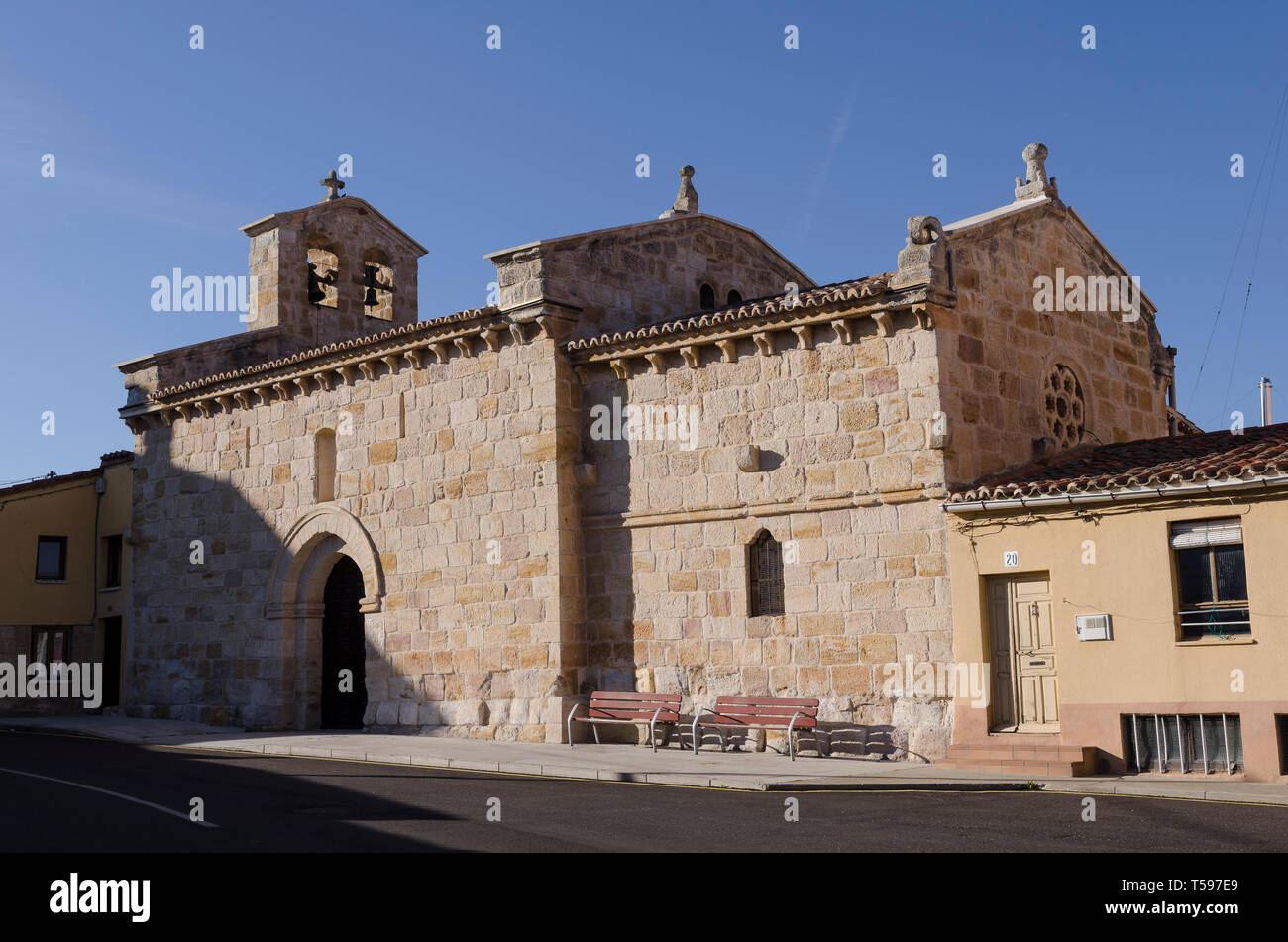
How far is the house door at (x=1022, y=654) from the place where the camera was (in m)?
14.9

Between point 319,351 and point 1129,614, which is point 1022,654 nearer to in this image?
point 1129,614

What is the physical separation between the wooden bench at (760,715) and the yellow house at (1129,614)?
5.87 ft

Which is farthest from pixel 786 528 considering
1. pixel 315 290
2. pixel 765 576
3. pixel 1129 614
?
pixel 315 290

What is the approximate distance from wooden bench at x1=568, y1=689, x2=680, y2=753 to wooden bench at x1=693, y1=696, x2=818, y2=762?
442 mm

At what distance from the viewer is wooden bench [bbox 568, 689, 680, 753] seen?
17.2 meters

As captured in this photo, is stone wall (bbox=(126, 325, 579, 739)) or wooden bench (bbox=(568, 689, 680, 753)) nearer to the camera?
wooden bench (bbox=(568, 689, 680, 753))

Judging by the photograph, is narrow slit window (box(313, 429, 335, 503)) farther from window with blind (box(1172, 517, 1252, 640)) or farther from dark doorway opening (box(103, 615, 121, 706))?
window with blind (box(1172, 517, 1252, 640))

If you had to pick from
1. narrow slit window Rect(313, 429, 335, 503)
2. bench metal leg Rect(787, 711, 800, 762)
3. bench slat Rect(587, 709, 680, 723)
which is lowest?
bench metal leg Rect(787, 711, 800, 762)

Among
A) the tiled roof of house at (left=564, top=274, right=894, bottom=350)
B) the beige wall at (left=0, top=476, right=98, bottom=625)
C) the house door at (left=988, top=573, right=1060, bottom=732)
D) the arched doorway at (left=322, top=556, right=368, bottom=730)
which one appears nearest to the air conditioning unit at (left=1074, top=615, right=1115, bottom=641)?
the house door at (left=988, top=573, right=1060, bottom=732)

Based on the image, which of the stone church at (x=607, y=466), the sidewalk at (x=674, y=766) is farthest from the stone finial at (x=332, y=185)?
the sidewalk at (x=674, y=766)
